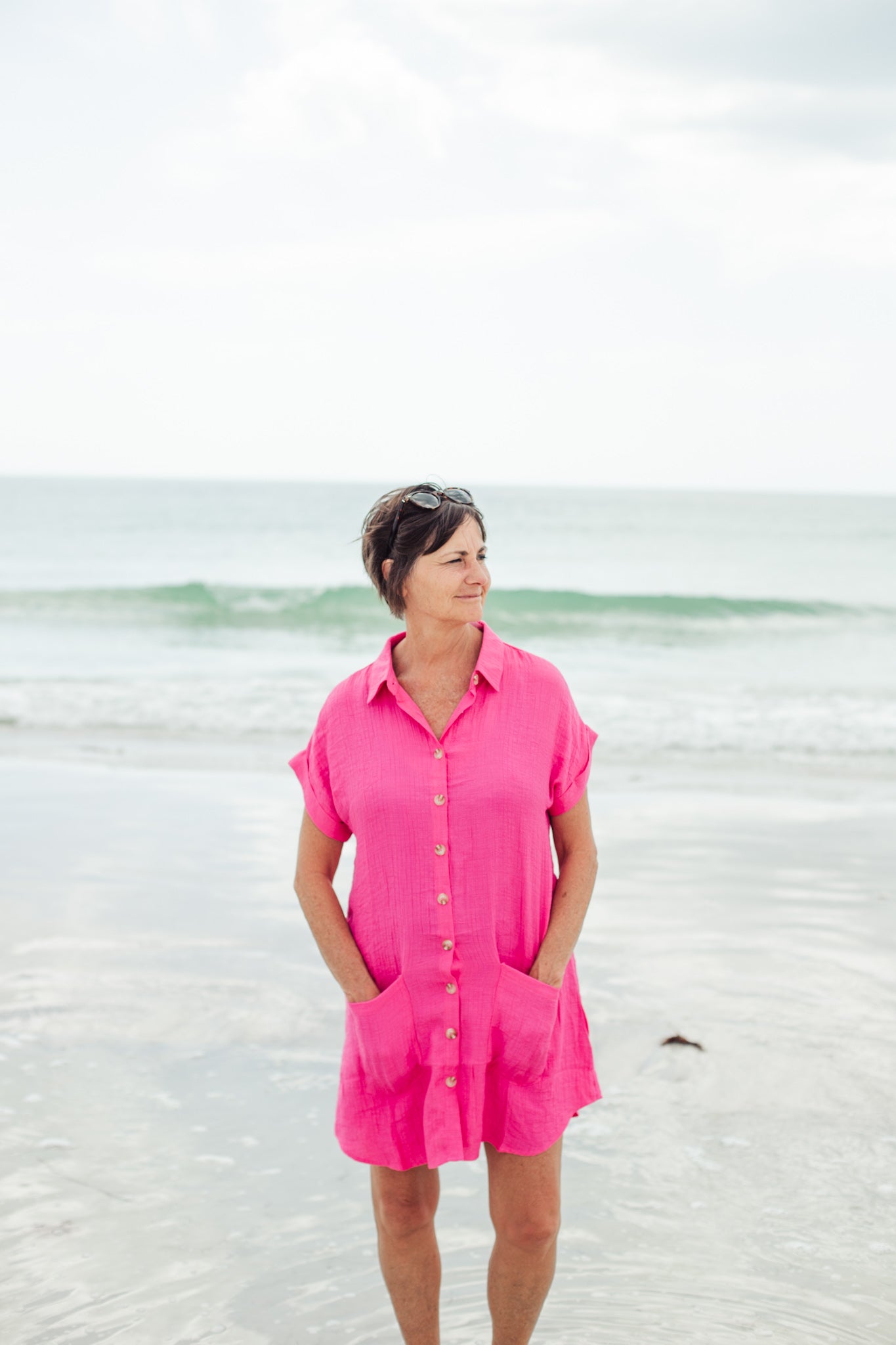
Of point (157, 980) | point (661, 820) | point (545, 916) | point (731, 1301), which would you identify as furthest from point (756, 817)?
point (545, 916)

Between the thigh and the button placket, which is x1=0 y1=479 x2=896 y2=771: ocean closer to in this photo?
the thigh

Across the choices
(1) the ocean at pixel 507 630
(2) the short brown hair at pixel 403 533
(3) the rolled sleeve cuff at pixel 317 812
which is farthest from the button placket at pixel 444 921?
(1) the ocean at pixel 507 630

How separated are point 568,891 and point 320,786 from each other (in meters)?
0.55

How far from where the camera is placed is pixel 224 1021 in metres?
4.45

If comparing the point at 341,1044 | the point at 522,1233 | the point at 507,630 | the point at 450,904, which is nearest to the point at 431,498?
the point at 450,904

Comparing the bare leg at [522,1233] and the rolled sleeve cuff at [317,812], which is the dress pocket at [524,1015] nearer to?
the bare leg at [522,1233]

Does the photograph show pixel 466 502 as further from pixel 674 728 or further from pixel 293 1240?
pixel 674 728

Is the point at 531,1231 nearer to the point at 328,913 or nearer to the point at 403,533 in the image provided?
the point at 328,913

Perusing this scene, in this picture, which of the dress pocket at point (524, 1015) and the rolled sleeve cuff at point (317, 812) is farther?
the rolled sleeve cuff at point (317, 812)

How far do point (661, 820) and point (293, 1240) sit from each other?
4.85 m

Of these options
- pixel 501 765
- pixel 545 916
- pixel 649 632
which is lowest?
pixel 649 632

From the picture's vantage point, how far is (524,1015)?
2242 mm

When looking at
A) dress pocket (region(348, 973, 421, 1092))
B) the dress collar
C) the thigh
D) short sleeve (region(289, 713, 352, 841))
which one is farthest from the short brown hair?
the thigh

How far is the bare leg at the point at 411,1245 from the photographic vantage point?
2359 millimetres
